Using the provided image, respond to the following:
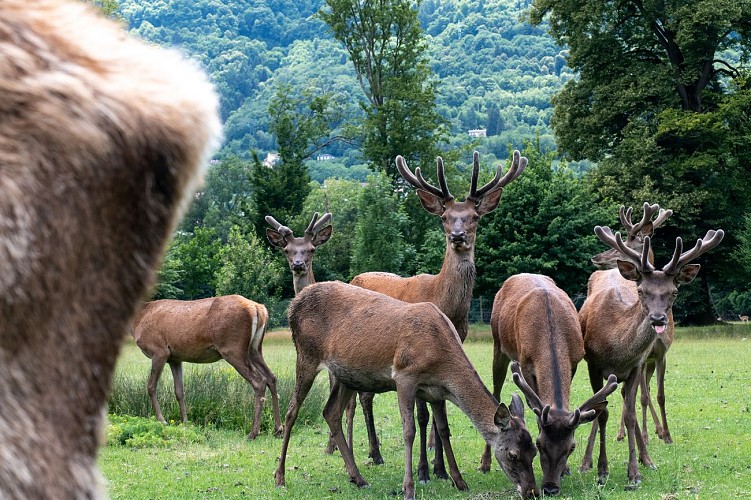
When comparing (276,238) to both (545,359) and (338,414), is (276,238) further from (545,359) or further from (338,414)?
(545,359)

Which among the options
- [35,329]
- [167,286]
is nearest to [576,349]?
[35,329]

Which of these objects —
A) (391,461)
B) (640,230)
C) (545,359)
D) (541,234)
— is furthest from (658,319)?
(541,234)

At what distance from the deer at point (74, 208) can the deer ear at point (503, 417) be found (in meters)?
7.06

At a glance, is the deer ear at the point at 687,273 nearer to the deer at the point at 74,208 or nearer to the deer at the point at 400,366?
the deer at the point at 400,366

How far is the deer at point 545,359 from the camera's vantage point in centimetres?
791

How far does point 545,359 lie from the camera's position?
879cm

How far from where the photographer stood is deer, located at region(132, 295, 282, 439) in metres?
13.7

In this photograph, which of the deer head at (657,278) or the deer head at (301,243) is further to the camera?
the deer head at (301,243)

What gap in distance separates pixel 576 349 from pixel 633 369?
2.64ft

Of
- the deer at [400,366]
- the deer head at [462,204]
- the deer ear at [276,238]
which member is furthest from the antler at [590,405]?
the deer ear at [276,238]

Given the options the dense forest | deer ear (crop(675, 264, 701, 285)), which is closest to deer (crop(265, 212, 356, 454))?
deer ear (crop(675, 264, 701, 285))

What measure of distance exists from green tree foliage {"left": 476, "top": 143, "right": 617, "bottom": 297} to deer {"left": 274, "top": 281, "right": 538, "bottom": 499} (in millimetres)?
22562

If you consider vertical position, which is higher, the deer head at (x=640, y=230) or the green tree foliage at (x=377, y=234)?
the deer head at (x=640, y=230)

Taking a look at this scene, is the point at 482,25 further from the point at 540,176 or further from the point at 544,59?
the point at 540,176
